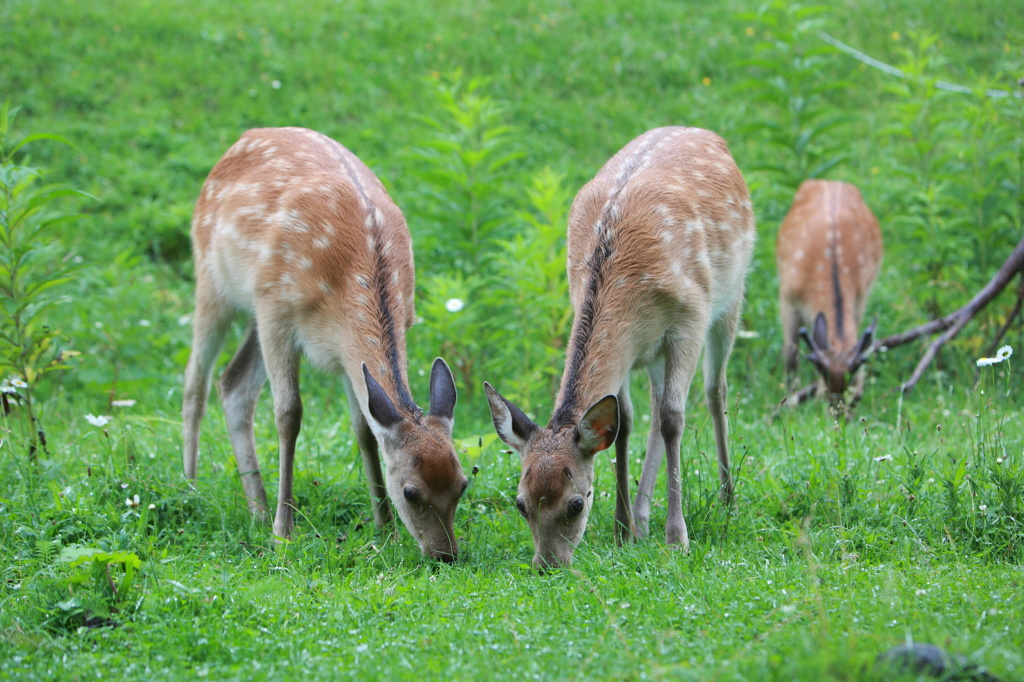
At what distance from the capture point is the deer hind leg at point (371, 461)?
5.43 metres

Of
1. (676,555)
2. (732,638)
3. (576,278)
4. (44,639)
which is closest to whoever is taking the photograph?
(732,638)

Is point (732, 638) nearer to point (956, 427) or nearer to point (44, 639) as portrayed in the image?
point (44, 639)

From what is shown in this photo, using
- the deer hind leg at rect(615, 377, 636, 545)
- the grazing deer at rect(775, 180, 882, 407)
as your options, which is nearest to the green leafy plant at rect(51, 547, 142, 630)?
the deer hind leg at rect(615, 377, 636, 545)

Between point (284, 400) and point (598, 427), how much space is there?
1900 mm

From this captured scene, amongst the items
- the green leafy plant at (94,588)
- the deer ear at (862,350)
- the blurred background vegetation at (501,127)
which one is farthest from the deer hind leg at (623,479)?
the deer ear at (862,350)

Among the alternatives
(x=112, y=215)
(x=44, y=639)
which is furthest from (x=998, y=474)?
(x=112, y=215)

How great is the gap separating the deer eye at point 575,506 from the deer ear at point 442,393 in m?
0.84

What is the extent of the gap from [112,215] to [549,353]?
652 cm

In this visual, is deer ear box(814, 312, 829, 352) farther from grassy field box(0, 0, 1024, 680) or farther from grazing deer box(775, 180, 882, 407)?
grassy field box(0, 0, 1024, 680)

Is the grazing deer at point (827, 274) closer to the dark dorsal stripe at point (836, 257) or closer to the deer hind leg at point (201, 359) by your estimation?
the dark dorsal stripe at point (836, 257)

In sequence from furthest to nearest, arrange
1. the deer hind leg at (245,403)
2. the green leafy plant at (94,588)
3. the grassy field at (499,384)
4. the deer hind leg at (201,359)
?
the deer hind leg at (201,359)
the deer hind leg at (245,403)
the green leafy plant at (94,588)
the grassy field at (499,384)

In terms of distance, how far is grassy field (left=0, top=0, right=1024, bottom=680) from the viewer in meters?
3.65

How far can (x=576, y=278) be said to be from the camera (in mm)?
5430

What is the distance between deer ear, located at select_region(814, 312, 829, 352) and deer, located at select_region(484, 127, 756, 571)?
9.23ft
